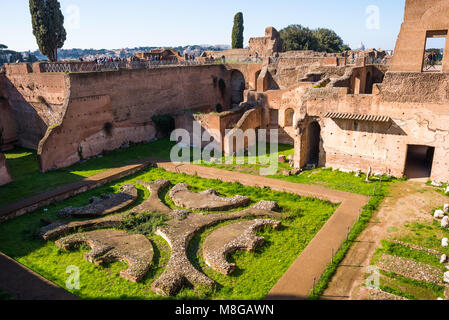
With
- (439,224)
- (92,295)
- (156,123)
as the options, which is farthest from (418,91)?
(156,123)

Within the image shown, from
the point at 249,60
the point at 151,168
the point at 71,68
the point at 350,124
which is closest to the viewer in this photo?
the point at 350,124

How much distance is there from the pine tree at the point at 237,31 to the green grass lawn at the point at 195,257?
40.1m

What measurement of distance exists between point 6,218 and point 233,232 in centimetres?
924

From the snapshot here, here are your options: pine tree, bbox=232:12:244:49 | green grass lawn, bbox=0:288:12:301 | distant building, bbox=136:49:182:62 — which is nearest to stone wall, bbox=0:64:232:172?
distant building, bbox=136:49:182:62

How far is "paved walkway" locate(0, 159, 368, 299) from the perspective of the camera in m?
8.82

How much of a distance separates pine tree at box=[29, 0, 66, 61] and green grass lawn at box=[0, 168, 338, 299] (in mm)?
21143

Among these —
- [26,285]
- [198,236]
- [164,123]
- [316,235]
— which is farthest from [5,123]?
[316,235]

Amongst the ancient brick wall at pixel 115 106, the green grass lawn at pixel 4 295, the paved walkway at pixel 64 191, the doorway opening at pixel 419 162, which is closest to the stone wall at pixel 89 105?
the ancient brick wall at pixel 115 106

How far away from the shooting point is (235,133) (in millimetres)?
20156

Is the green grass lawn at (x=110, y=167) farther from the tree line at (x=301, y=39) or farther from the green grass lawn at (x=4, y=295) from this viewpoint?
the tree line at (x=301, y=39)

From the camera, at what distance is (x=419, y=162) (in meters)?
17.1

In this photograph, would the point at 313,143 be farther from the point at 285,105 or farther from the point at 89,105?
the point at 89,105

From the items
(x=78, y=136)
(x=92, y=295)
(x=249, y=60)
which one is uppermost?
(x=249, y=60)
